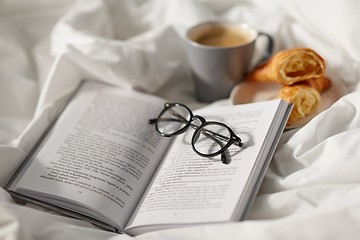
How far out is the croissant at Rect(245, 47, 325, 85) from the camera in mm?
667

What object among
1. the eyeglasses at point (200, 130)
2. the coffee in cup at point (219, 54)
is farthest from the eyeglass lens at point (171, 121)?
the coffee in cup at point (219, 54)

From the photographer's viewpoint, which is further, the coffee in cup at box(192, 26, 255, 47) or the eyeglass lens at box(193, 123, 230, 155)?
the coffee in cup at box(192, 26, 255, 47)

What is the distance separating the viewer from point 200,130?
63 centimetres

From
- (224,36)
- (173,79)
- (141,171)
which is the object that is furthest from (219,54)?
(141,171)

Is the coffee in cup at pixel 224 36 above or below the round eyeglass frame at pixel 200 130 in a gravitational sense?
above

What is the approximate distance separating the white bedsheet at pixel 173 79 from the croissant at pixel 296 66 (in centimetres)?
7

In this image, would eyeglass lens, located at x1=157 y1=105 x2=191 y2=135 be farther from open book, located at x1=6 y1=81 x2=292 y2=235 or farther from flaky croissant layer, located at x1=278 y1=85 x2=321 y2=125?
flaky croissant layer, located at x1=278 y1=85 x2=321 y2=125

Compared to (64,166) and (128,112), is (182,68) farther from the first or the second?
(64,166)

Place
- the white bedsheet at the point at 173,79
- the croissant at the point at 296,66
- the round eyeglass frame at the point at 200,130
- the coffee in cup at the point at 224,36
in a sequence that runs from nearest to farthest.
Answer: the white bedsheet at the point at 173,79 < the round eyeglass frame at the point at 200,130 < the croissant at the point at 296,66 < the coffee in cup at the point at 224,36

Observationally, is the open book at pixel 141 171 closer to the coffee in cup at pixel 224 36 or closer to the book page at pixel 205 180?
the book page at pixel 205 180

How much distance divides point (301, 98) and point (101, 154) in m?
0.40

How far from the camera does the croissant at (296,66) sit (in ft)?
2.19

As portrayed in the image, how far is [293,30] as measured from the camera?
2.73ft

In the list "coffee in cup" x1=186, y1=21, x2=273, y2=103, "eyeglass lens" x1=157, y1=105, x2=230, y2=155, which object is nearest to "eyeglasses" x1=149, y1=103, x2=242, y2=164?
"eyeglass lens" x1=157, y1=105, x2=230, y2=155
